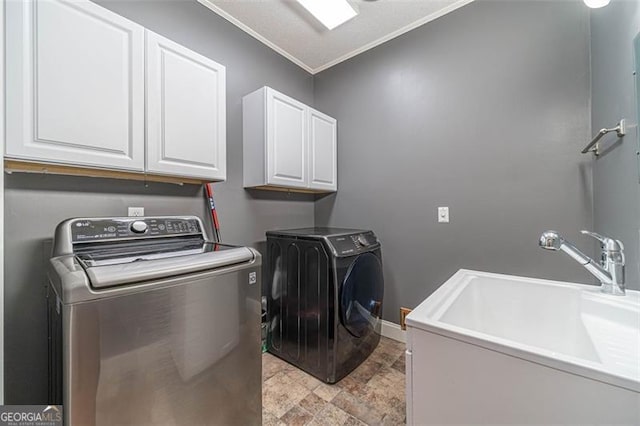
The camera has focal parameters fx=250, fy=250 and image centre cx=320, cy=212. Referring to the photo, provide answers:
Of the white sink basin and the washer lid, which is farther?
the washer lid

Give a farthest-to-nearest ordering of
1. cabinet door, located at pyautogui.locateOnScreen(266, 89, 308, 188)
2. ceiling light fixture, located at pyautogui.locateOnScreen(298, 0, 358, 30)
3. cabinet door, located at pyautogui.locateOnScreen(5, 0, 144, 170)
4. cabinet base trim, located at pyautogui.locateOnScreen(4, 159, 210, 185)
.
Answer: cabinet door, located at pyautogui.locateOnScreen(266, 89, 308, 188), ceiling light fixture, located at pyautogui.locateOnScreen(298, 0, 358, 30), cabinet base trim, located at pyautogui.locateOnScreen(4, 159, 210, 185), cabinet door, located at pyautogui.locateOnScreen(5, 0, 144, 170)

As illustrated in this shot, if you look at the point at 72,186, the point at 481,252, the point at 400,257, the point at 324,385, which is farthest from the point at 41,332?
the point at 481,252

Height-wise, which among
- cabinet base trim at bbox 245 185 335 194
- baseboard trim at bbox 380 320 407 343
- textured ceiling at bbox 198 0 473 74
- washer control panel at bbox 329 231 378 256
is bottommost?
baseboard trim at bbox 380 320 407 343

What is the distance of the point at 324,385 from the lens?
64.9 inches

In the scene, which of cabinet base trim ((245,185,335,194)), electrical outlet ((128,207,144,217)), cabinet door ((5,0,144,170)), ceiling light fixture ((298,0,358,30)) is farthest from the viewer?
cabinet base trim ((245,185,335,194))

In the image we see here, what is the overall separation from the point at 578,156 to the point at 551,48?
2.32 feet

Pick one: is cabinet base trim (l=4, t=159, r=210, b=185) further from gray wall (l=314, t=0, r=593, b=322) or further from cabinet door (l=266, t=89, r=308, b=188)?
gray wall (l=314, t=0, r=593, b=322)

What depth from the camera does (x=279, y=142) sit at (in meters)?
2.02

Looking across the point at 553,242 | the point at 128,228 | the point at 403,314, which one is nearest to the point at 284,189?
the point at 128,228

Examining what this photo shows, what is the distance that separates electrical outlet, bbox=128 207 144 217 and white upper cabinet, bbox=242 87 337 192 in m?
0.76

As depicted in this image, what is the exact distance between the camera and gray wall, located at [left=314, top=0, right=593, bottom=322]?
61.1 inches

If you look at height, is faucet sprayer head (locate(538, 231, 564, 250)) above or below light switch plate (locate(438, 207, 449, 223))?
below

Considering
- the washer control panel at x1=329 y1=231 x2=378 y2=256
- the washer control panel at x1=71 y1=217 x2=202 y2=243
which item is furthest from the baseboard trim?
the washer control panel at x1=71 y1=217 x2=202 y2=243

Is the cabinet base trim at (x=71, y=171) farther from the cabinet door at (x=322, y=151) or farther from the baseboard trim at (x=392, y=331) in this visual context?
the baseboard trim at (x=392, y=331)
